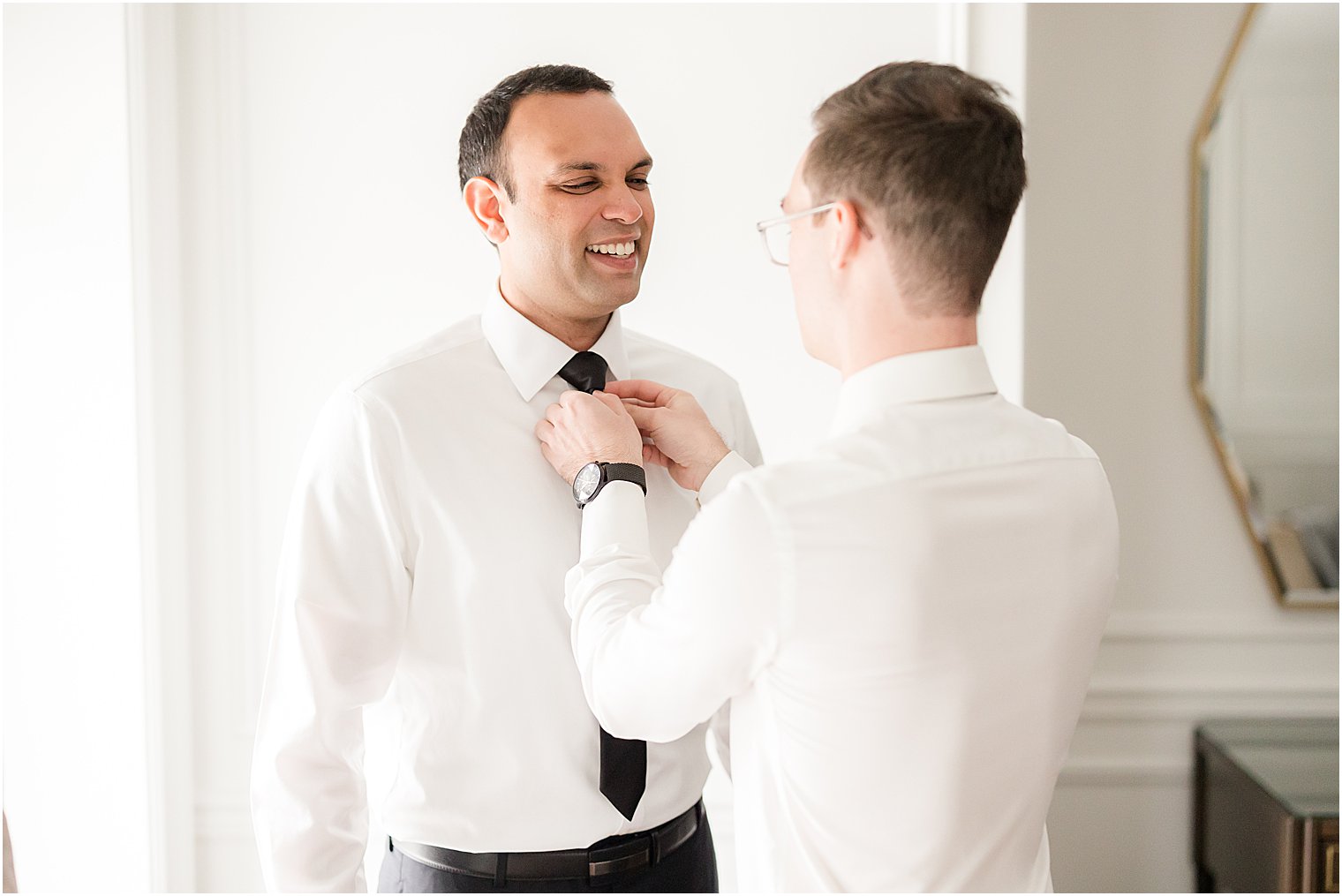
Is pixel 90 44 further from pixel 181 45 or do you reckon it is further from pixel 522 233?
pixel 522 233

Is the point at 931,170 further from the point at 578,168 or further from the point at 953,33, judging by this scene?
the point at 953,33

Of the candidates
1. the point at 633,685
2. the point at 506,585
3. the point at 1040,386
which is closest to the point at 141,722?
the point at 506,585

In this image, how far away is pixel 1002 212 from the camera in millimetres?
1022

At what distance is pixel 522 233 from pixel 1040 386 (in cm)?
159

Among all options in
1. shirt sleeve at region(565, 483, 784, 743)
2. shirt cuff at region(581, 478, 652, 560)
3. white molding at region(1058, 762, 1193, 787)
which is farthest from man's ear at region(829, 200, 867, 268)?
white molding at region(1058, 762, 1193, 787)

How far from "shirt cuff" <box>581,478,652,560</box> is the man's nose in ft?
1.46

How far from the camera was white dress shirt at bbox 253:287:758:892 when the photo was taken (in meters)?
1.39

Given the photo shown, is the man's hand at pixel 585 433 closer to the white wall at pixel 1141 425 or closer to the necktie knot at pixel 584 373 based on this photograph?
the necktie knot at pixel 584 373

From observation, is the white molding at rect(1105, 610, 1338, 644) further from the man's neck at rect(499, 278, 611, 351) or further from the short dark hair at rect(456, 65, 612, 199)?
the short dark hair at rect(456, 65, 612, 199)

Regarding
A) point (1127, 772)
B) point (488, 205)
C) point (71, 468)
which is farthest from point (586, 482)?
point (1127, 772)

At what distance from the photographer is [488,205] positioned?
156cm

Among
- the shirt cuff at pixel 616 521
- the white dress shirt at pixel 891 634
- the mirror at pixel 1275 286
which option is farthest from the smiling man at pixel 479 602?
the mirror at pixel 1275 286

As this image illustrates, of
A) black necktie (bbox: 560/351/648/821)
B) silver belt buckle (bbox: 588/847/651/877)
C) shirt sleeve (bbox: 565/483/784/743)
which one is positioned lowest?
silver belt buckle (bbox: 588/847/651/877)

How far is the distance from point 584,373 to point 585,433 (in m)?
0.19
